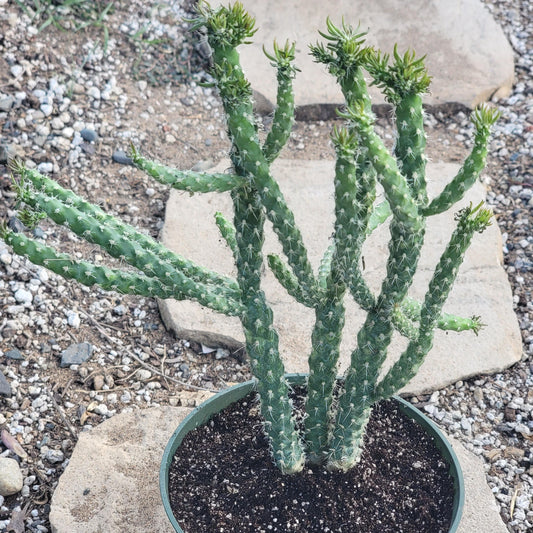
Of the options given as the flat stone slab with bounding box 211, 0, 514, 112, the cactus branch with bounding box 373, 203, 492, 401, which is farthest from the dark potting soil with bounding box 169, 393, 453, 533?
the flat stone slab with bounding box 211, 0, 514, 112

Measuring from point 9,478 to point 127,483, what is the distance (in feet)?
1.47

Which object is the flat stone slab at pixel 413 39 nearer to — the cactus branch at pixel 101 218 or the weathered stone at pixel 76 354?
the weathered stone at pixel 76 354

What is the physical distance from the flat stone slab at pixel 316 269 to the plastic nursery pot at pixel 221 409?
737mm

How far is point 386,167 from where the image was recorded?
171cm

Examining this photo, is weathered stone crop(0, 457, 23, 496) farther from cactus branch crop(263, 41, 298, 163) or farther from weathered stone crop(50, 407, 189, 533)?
cactus branch crop(263, 41, 298, 163)

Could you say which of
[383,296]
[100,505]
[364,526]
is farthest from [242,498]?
[383,296]

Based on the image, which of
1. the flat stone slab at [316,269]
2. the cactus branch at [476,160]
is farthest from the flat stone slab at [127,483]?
the cactus branch at [476,160]

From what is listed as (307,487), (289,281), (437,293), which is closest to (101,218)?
(289,281)

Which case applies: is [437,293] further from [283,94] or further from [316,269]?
[316,269]

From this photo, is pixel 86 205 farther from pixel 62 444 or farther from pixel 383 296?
→ pixel 62 444

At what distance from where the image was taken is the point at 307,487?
2518 millimetres

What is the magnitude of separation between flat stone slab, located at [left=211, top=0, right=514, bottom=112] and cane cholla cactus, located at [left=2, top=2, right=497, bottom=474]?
9.40 ft

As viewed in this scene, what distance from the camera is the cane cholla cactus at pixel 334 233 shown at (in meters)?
1.75

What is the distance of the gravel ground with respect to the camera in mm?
3230
